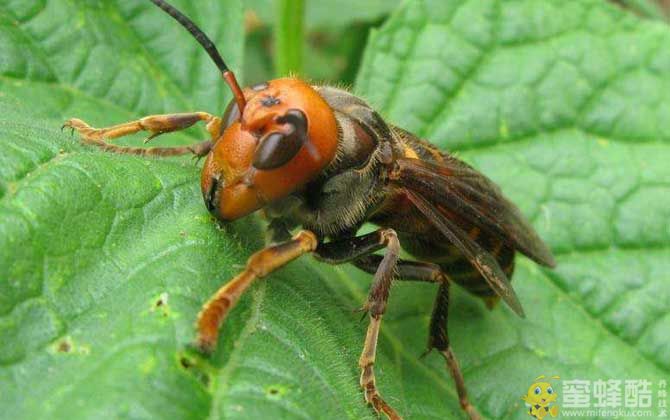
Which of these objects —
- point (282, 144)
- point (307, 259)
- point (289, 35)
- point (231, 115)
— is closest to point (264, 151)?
point (282, 144)

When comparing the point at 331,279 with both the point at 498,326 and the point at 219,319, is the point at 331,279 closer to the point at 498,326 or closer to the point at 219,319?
the point at 498,326

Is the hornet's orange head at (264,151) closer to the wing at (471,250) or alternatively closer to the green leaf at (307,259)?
the green leaf at (307,259)

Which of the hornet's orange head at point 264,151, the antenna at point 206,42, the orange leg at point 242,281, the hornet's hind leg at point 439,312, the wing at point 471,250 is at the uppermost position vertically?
the antenna at point 206,42

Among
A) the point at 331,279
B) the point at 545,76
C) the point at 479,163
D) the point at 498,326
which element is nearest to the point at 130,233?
the point at 331,279

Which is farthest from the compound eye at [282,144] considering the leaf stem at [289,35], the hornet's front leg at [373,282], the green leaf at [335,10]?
the green leaf at [335,10]

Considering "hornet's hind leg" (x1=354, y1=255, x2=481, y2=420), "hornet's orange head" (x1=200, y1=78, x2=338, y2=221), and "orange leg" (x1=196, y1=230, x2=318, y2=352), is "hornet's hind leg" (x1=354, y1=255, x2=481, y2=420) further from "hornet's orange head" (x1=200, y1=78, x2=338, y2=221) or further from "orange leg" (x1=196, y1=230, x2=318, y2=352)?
"hornet's orange head" (x1=200, y1=78, x2=338, y2=221)

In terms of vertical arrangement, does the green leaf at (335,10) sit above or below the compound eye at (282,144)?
below

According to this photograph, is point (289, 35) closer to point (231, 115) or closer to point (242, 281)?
point (231, 115)
